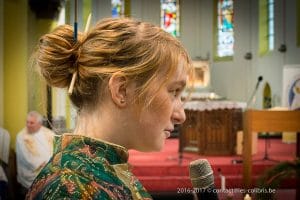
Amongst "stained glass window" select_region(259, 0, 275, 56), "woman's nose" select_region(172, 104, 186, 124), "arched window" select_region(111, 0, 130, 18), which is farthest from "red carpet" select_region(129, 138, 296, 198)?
"woman's nose" select_region(172, 104, 186, 124)

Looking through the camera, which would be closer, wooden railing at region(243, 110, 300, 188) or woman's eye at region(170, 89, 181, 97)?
woman's eye at region(170, 89, 181, 97)

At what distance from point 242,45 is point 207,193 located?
2.75 meters

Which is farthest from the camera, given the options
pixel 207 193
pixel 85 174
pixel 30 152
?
pixel 30 152

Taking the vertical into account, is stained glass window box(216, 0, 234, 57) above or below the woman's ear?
above

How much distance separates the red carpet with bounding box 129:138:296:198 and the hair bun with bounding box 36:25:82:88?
2.53 metres

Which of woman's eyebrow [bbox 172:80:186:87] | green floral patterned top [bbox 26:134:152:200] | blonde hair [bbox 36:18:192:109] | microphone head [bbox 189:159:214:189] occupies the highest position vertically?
blonde hair [bbox 36:18:192:109]

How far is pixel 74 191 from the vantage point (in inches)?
25.9

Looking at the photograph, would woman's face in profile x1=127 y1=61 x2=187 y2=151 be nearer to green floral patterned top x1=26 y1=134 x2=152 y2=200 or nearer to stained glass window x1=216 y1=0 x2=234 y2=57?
green floral patterned top x1=26 y1=134 x2=152 y2=200

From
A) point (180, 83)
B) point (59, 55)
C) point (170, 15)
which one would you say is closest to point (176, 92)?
point (180, 83)

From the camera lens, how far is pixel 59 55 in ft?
3.02

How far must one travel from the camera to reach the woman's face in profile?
0.86 metres

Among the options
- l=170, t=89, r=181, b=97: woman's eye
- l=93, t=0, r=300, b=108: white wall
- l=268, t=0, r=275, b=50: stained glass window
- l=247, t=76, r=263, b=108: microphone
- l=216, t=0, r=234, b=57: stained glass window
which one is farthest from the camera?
l=247, t=76, r=263, b=108: microphone

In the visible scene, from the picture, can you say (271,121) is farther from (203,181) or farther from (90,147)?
(90,147)

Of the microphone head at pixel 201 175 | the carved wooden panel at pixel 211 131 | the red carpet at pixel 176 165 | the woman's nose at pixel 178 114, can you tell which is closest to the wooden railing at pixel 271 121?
the red carpet at pixel 176 165
